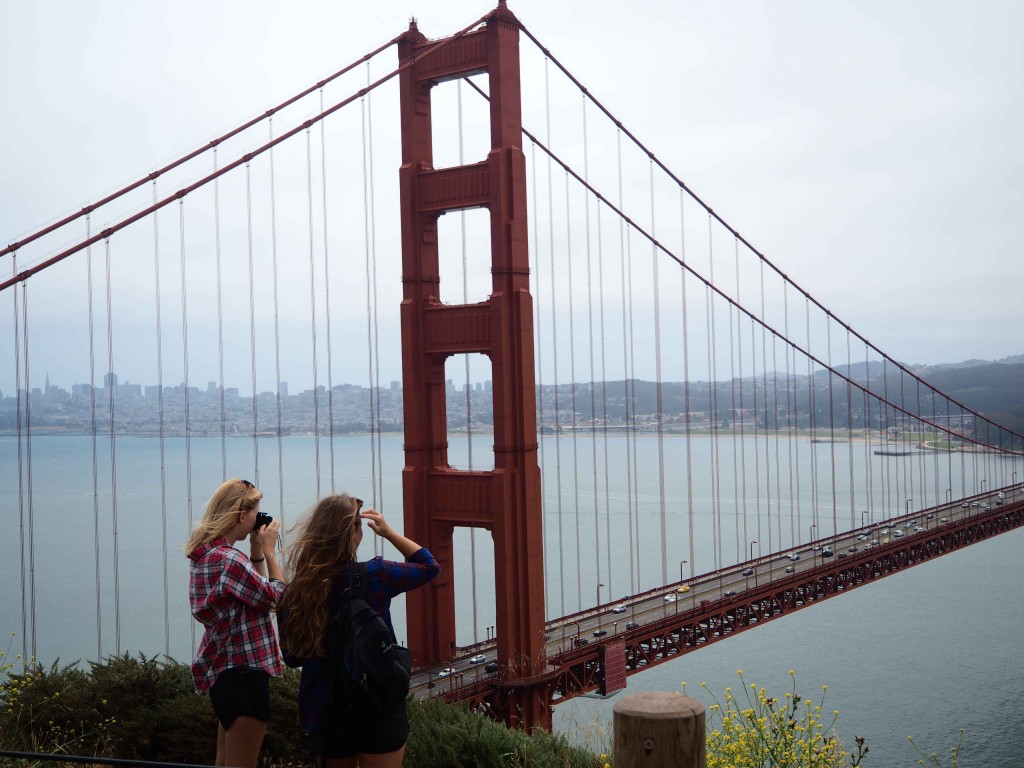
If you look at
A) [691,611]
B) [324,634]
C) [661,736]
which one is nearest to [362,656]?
[324,634]

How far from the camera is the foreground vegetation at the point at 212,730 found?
14.8 feet

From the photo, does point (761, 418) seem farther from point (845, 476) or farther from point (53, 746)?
point (53, 746)

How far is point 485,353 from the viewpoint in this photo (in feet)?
44.4

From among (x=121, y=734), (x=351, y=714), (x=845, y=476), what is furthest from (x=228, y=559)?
(x=845, y=476)

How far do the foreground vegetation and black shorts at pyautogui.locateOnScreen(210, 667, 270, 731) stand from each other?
1.87 meters

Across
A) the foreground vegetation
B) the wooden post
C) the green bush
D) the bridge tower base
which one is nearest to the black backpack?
the wooden post

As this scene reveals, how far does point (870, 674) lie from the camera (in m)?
27.9

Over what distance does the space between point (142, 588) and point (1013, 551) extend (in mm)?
39105

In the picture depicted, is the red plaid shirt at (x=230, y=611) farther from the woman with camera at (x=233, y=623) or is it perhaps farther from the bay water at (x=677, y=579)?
Answer: the bay water at (x=677, y=579)

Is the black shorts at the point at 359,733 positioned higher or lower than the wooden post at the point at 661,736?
lower

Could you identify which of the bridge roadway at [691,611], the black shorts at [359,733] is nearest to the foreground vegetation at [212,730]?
the black shorts at [359,733]

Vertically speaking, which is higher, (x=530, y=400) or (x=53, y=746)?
(x=530, y=400)

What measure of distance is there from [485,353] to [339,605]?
11010mm

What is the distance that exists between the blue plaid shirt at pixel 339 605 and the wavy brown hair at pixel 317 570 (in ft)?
0.09
